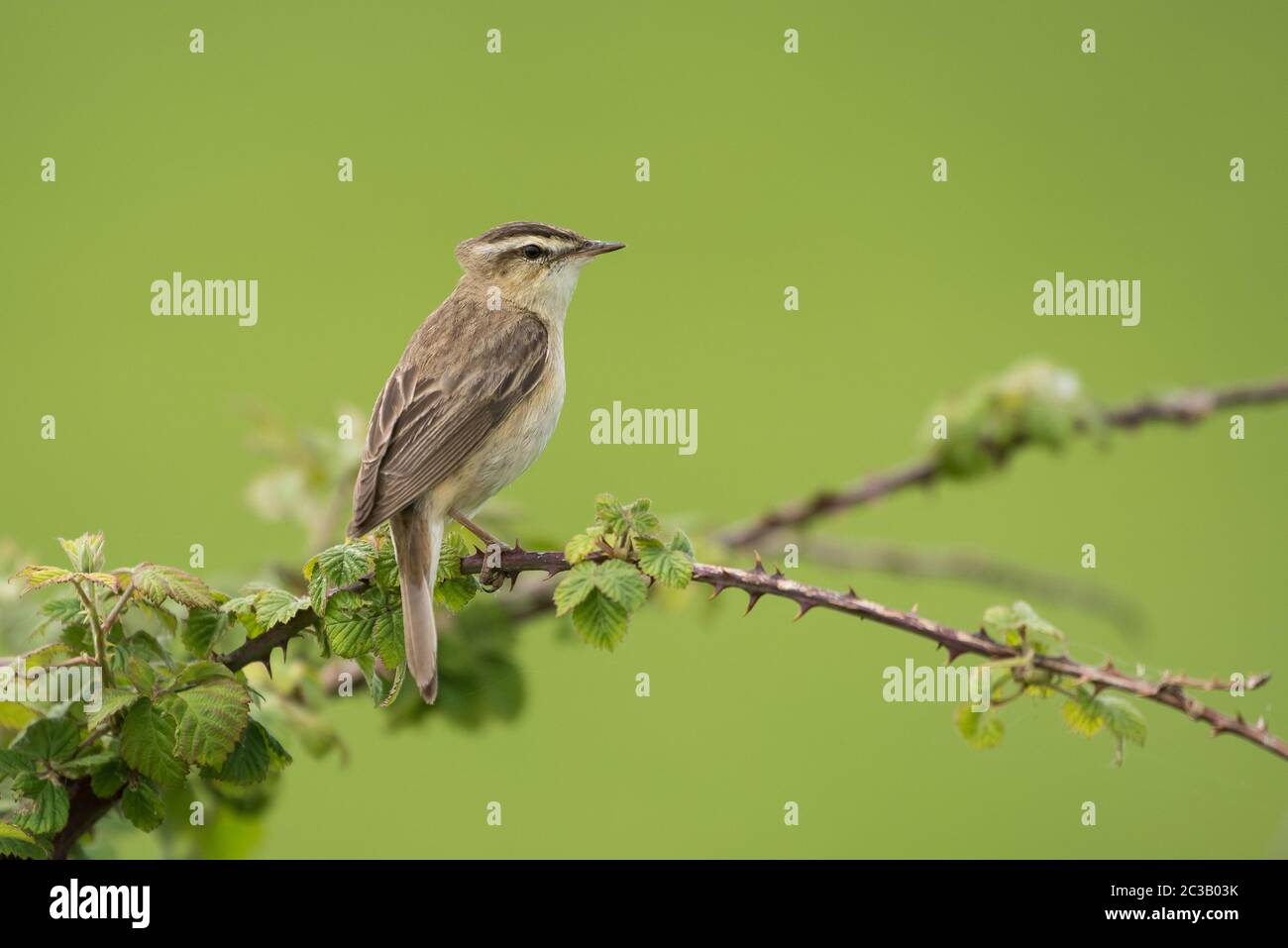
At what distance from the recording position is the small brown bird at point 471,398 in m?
2.94

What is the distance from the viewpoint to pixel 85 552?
2.04 meters

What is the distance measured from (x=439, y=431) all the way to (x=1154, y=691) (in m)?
1.88

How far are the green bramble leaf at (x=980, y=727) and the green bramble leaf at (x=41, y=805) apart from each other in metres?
1.39

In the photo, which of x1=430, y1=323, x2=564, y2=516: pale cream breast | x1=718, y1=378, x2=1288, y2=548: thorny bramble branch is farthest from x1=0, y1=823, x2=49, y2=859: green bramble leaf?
x1=718, y1=378, x2=1288, y2=548: thorny bramble branch

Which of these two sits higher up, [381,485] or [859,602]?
[381,485]

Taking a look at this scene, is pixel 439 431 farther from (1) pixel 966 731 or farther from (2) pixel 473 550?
(1) pixel 966 731

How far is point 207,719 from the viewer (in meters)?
1.98

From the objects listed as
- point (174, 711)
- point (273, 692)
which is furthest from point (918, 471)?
point (174, 711)

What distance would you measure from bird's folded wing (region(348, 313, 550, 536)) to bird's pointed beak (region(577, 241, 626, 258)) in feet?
1.26

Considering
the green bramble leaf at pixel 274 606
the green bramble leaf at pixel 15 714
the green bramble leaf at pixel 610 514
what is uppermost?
the green bramble leaf at pixel 610 514

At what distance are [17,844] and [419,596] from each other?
78cm

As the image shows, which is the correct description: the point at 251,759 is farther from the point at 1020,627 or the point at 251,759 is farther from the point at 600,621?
the point at 1020,627

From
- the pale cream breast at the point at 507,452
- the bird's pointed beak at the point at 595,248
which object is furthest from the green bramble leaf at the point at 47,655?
the bird's pointed beak at the point at 595,248

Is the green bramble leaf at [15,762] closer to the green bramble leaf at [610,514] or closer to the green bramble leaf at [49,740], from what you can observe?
the green bramble leaf at [49,740]
